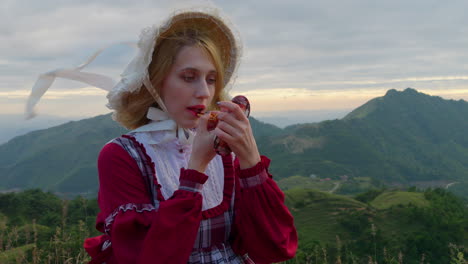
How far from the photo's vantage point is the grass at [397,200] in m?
66.2

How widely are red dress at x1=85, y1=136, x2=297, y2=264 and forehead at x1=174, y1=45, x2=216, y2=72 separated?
562 millimetres

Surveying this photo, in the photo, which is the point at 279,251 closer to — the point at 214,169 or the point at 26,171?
the point at 214,169

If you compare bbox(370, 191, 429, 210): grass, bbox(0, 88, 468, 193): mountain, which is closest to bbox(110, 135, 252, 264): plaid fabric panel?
bbox(370, 191, 429, 210): grass

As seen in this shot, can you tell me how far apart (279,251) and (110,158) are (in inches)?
45.5

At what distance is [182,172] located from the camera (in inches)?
85.5

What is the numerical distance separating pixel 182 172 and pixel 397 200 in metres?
73.0

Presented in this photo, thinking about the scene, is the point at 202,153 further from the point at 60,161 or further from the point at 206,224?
the point at 60,161

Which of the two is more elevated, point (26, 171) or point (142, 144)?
point (142, 144)

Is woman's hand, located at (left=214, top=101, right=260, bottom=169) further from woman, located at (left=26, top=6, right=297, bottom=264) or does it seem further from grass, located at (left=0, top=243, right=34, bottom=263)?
grass, located at (left=0, top=243, right=34, bottom=263)

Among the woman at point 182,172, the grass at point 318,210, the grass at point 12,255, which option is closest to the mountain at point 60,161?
the grass at point 318,210

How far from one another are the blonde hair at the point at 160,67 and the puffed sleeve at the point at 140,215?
1.30ft

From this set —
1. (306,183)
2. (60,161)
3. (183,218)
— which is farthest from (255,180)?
(60,161)

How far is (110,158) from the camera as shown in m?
2.31

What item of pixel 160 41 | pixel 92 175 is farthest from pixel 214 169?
pixel 92 175
